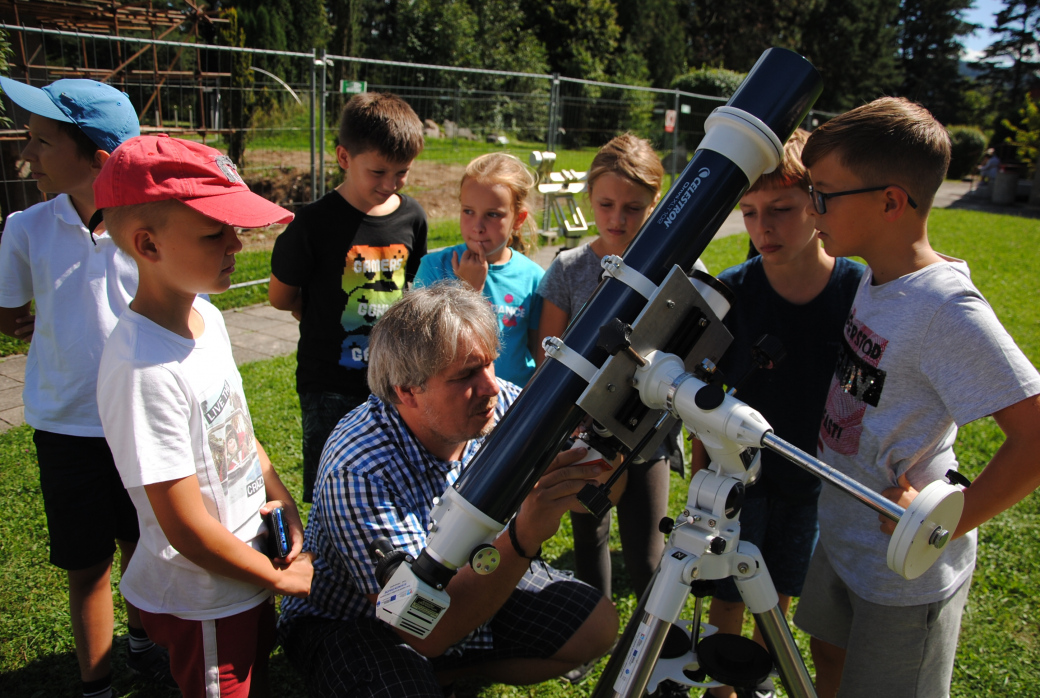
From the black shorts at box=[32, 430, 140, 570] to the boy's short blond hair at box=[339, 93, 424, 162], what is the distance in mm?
1483

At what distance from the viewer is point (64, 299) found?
228 centimetres

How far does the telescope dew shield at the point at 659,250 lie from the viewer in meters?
1.34

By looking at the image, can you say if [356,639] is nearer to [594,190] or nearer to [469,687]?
[469,687]

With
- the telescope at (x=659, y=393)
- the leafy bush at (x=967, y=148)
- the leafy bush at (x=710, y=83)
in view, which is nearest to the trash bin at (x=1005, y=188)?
the leafy bush at (x=967, y=148)

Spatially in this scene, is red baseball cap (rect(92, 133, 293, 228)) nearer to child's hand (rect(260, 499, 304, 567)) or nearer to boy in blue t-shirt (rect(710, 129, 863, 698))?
child's hand (rect(260, 499, 304, 567))

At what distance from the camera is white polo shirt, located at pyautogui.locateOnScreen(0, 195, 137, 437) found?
224 centimetres

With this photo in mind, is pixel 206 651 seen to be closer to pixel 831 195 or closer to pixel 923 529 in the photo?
pixel 923 529

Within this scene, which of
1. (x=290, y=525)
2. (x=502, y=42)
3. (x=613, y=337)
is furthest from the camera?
(x=502, y=42)

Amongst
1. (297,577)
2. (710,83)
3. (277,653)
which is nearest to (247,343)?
(277,653)

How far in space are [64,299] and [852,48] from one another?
1838 inches

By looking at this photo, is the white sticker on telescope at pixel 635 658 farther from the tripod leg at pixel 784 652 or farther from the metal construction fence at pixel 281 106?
the metal construction fence at pixel 281 106

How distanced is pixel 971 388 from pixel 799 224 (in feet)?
2.64

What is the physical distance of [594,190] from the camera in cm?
279

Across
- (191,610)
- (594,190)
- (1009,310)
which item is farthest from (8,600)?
(1009,310)
